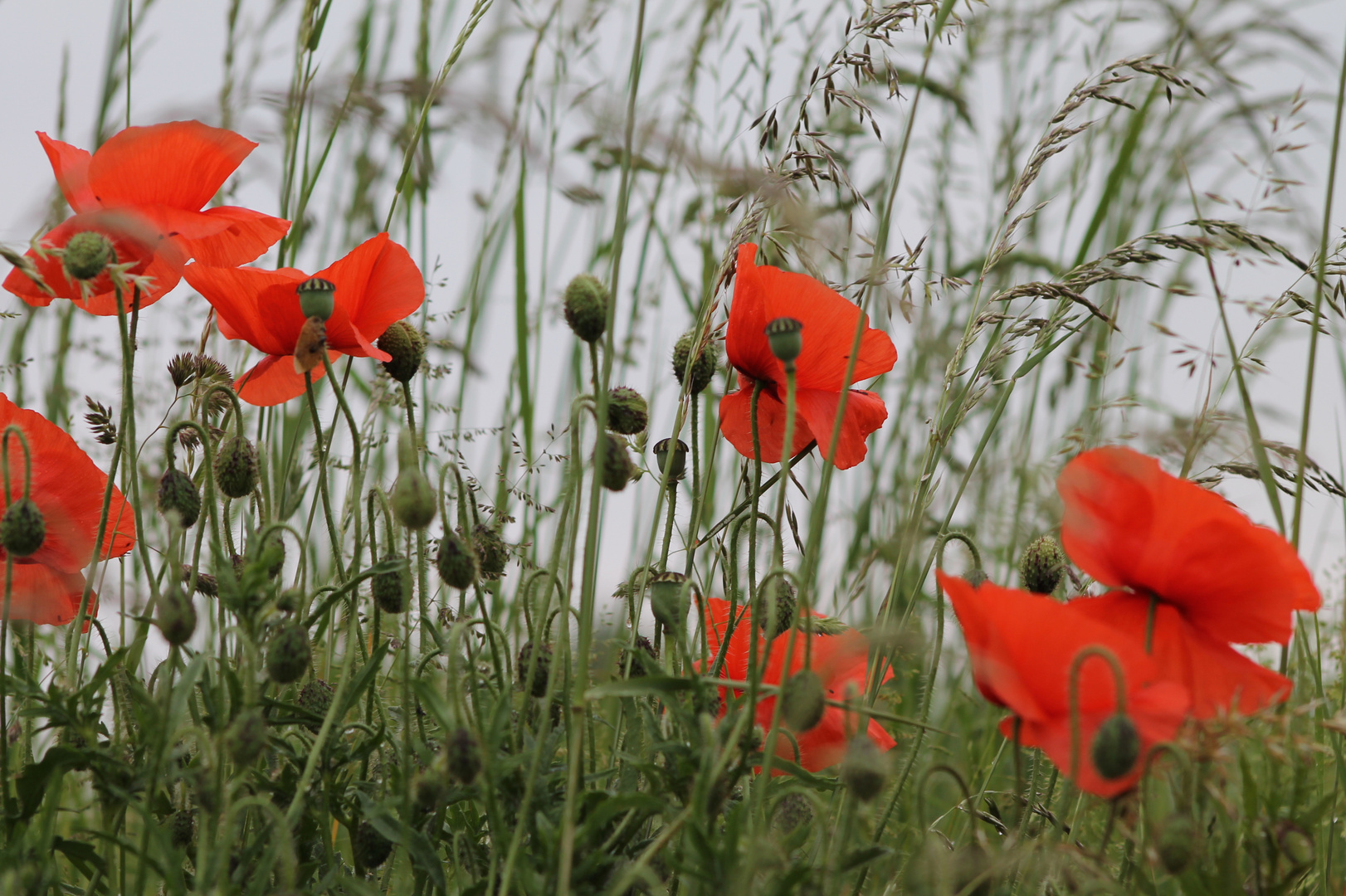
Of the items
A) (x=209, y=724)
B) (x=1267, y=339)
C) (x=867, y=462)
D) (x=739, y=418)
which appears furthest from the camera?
(x=867, y=462)

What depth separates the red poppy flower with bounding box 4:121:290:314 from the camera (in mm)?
1186

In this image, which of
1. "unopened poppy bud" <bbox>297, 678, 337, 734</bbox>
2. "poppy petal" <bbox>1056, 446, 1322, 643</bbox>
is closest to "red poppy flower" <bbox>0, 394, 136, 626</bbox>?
"unopened poppy bud" <bbox>297, 678, 337, 734</bbox>

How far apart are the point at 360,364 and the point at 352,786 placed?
148cm

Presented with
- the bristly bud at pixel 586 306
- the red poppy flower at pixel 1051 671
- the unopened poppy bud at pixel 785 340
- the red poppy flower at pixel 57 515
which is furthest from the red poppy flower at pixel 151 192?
the red poppy flower at pixel 1051 671

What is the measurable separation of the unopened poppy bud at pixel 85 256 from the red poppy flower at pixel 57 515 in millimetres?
259

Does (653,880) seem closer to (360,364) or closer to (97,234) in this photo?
(97,234)

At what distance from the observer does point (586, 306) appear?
0.94 meters

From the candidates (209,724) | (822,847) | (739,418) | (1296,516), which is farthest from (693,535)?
(1296,516)

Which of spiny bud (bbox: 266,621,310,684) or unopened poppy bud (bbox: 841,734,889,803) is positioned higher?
spiny bud (bbox: 266,621,310,684)

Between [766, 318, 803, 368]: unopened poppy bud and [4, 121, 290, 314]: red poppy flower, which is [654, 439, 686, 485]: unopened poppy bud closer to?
[766, 318, 803, 368]: unopened poppy bud

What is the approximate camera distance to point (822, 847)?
982 millimetres

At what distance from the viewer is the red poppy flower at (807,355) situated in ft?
3.96

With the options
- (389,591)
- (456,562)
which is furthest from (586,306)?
(389,591)

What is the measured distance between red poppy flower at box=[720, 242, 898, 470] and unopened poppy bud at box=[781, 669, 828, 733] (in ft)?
1.29
